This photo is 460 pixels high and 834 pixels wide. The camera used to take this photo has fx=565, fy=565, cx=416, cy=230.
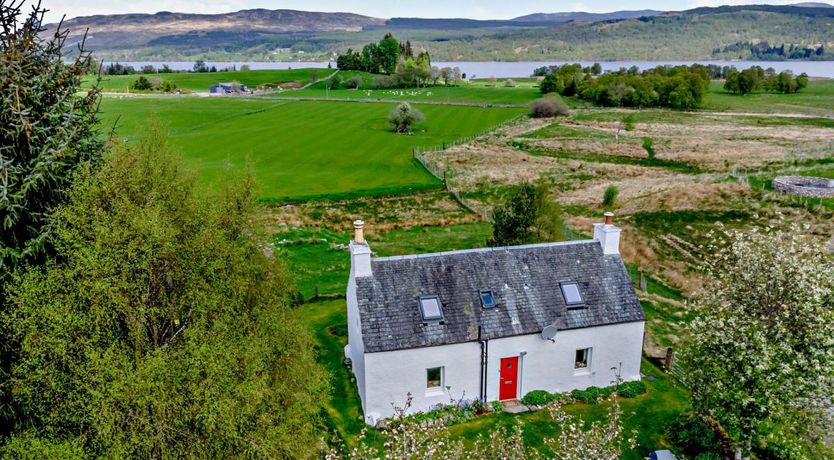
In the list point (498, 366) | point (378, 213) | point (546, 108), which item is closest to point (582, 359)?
point (498, 366)

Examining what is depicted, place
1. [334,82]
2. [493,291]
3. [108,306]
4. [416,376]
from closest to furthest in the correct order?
1. [108,306]
2. [416,376]
3. [493,291]
4. [334,82]

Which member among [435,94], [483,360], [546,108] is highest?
[435,94]

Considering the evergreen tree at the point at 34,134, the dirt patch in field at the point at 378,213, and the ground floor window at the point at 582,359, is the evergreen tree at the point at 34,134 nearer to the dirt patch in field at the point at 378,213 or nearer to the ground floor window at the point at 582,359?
the ground floor window at the point at 582,359

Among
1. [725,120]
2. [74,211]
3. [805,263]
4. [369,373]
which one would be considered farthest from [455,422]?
[725,120]

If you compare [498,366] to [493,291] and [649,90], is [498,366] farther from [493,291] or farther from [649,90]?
[649,90]

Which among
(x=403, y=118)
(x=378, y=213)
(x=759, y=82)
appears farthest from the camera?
(x=759, y=82)

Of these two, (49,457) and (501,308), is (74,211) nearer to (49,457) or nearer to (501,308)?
(49,457)

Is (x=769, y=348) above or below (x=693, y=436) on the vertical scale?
above
